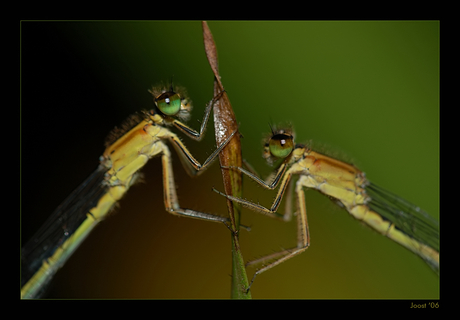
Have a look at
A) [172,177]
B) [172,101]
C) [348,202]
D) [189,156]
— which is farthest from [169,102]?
[348,202]

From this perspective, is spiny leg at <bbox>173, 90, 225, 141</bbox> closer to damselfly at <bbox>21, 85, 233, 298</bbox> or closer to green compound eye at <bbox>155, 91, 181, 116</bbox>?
damselfly at <bbox>21, 85, 233, 298</bbox>

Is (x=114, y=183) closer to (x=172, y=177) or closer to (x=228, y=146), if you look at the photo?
(x=172, y=177)

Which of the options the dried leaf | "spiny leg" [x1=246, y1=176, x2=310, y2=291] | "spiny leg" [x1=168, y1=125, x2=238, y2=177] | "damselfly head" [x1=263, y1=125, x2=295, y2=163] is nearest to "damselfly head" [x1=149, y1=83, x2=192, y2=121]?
"spiny leg" [x1=168, y1=125, x2=238, y2=177]

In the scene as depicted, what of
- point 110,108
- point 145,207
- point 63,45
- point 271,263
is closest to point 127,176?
point 145,207

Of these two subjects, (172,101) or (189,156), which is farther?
(189,156)

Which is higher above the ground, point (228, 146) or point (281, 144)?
point (281, 144)

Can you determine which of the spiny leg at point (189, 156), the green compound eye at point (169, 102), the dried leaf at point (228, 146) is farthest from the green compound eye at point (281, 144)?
the dried leaf at point (228, 146)

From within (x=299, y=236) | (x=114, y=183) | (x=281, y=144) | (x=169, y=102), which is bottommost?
Result: (x=299, y=236)
